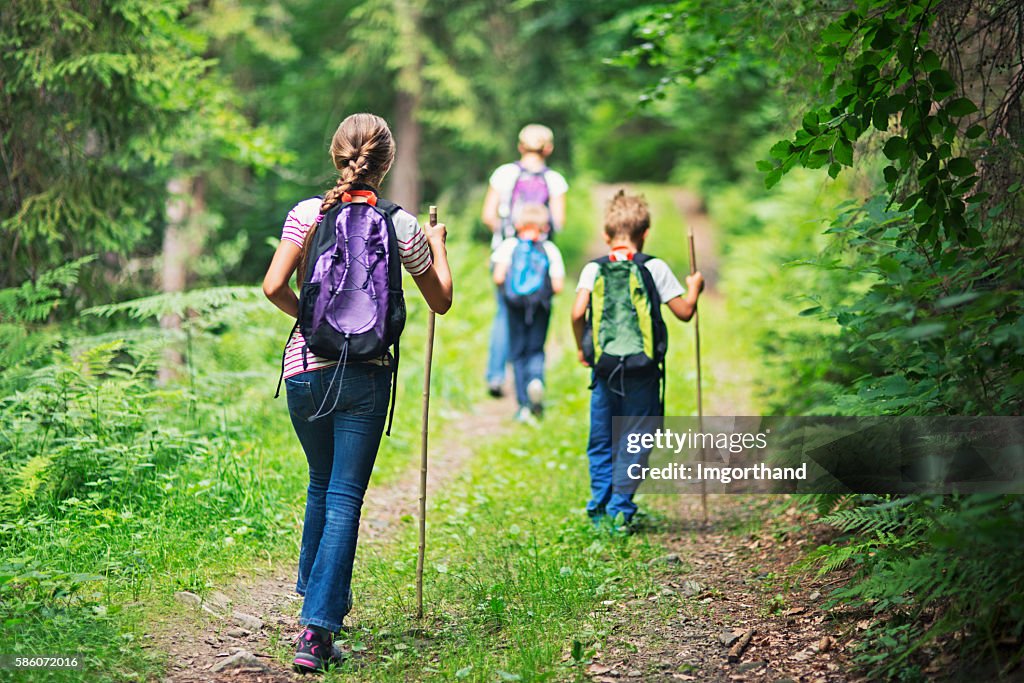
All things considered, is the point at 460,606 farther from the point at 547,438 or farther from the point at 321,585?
the point at 547,438

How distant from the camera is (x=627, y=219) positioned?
20.7 ft

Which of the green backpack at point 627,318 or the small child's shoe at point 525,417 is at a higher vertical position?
the green backpack at point 627,318

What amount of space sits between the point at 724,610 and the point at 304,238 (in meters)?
2.75

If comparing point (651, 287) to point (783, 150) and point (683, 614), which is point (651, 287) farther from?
point (683, 614)

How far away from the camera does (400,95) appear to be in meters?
16.6

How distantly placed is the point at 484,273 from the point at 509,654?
37.3ft

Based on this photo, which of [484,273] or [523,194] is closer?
[523,194]

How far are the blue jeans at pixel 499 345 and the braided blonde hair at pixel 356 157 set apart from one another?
5107 millimetres

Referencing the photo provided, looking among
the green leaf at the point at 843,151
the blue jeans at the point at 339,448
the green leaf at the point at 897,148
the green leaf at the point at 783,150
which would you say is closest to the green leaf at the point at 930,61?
the green leaf at the point at 897,148

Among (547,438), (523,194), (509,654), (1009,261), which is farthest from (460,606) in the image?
(523,194)

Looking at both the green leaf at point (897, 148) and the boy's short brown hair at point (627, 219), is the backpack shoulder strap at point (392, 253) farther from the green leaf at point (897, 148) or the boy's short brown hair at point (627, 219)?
the boy's short brown hair at point (627, 219)

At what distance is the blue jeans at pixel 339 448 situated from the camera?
13.9 ft

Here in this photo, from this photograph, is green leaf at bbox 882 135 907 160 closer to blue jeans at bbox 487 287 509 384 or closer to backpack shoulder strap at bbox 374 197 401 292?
backpack shoulder strap at bbox 374 197 401 292

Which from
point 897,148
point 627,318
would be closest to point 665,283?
point 627,318
